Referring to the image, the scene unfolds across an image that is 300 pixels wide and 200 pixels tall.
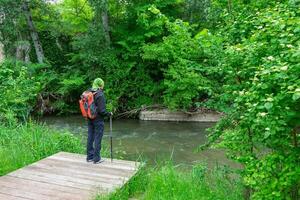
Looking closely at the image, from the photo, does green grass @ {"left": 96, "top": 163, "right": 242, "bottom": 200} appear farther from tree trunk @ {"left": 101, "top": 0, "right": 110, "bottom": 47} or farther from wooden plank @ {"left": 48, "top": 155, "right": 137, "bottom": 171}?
tree trunk @ {"left": 101, "top": 0, "right": 110, "bottom": 47}

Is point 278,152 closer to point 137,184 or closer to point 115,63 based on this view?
point 137,184

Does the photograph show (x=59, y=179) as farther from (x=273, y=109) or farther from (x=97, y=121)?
(x=273, y=109)

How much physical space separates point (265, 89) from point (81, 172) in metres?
3.23

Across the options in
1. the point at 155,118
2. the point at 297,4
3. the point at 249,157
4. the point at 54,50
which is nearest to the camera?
the point at 249,157

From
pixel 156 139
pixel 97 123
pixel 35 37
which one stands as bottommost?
pixel 156 139

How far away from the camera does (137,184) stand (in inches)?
185

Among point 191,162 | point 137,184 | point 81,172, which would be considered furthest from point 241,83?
point 191,162

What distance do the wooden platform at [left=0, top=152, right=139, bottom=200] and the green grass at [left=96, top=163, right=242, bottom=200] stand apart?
0.17 meters

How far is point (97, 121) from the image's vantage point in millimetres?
5203

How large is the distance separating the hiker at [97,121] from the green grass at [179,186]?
82 cm

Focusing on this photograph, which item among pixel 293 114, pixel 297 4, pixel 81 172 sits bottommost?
pixel 81 172

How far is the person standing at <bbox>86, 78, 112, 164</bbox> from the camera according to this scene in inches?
200

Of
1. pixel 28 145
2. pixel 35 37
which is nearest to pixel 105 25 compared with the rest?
pixel 35 37

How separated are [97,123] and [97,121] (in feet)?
0.11
